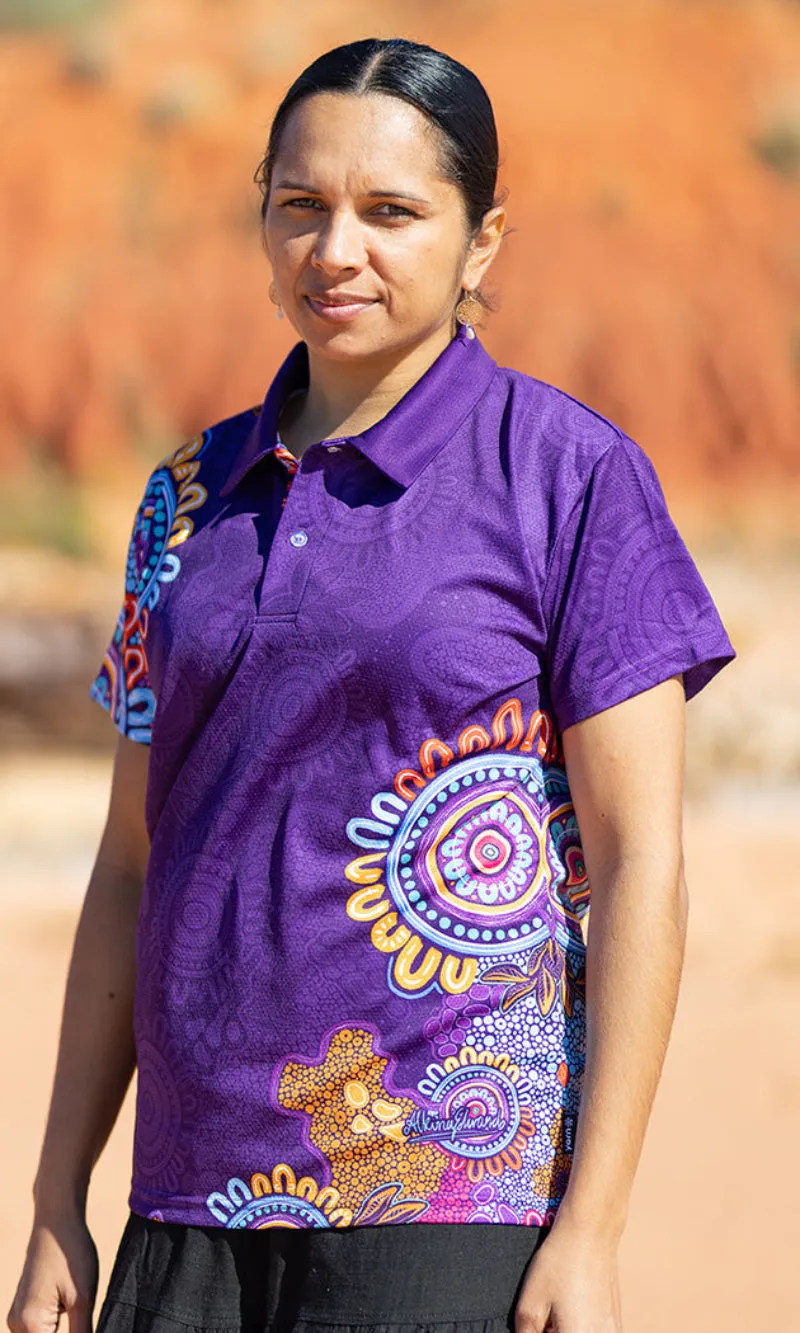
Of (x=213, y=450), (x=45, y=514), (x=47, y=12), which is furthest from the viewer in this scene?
(x=47, y=12)

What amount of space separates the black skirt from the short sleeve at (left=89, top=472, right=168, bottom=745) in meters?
0.51

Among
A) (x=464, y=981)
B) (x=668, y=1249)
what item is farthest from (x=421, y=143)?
(x=668, y=1249)

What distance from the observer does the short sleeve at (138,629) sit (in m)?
1.74

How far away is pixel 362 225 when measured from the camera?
5.23 feet

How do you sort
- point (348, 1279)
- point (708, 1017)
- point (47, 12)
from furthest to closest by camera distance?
point (47, 12) → point (708, 1017) → point (348, 1279)

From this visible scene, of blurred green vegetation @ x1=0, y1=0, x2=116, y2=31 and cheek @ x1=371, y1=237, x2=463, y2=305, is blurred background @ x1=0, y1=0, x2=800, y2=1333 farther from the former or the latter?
cheek @ x1=371, y1=237, x2=463, y2=305

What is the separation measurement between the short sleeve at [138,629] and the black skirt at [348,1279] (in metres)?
0.51

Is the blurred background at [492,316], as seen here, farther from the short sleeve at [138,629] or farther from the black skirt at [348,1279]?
the black skirt at [348,1279]

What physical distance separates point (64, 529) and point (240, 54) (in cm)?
741

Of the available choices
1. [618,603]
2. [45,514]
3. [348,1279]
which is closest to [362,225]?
[618,603]

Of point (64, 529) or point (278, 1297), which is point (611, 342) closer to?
point (64, 529)

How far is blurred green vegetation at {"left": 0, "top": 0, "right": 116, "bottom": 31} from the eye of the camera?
1984 cm

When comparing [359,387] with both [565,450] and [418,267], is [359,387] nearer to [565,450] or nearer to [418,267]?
[418,267]

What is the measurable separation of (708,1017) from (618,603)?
17.0ft
